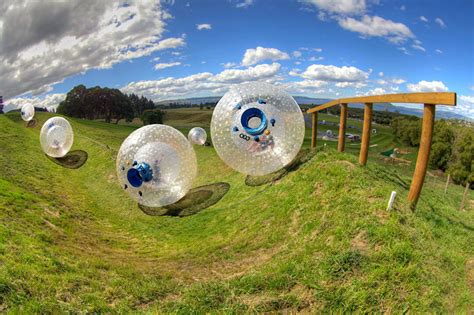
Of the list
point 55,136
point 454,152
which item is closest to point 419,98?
point 55,136

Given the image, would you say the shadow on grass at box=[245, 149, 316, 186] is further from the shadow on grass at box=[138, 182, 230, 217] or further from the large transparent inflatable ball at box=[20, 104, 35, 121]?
the large transparent inflatable ball at box=[20, 104, 35, 121]

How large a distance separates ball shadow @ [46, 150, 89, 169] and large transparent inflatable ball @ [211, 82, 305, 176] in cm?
2078

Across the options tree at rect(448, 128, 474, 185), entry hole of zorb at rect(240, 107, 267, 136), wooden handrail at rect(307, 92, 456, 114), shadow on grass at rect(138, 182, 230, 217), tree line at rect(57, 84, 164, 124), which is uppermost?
tree line at rect(57, 84, 164, 124)

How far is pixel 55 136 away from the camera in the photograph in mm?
24641

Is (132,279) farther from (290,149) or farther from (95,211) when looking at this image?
(95,211)

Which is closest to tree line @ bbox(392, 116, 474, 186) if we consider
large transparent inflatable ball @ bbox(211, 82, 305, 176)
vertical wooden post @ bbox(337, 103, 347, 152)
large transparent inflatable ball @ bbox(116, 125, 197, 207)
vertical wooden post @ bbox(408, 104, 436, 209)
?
vertical wooden post @ bbox(337, 103, 347, 152)

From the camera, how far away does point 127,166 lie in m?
11.4

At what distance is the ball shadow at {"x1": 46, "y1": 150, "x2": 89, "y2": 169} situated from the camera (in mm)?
26297

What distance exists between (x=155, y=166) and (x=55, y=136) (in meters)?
18.5

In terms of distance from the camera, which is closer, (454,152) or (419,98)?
(419,98)

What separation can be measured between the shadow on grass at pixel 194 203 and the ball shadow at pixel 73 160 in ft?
48.2

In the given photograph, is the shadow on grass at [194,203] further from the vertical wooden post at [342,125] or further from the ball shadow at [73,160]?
the ball shadow at [73,160]

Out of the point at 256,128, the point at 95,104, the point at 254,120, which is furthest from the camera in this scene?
the point at 95,104

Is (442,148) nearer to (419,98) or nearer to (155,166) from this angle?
(419,98)
